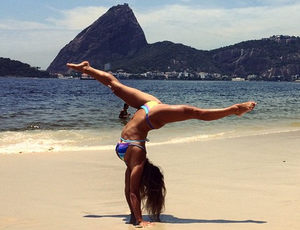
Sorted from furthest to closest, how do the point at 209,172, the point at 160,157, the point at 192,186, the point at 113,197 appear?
the point at 160,157
the point at 209,172
the point at 192,186
the point at 113,197

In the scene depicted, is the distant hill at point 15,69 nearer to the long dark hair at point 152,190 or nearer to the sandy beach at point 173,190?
the sandy beach at point 173,190

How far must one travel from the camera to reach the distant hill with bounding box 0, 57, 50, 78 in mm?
176262

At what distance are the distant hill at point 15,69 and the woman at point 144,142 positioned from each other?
181 metres

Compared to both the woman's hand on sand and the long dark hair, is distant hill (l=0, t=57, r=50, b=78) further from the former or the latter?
the woman's hand on sand

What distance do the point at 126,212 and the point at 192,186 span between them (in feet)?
4.76

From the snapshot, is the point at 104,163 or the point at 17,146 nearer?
the point at 104,163

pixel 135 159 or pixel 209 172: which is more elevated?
pixel 135 159

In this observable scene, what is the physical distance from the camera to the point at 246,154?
8.99 m

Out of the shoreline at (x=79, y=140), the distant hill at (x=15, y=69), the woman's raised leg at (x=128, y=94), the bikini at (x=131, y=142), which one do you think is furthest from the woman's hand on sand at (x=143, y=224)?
the distant hill at (x=15, y=69)

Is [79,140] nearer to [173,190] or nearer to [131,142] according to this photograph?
[173,190]

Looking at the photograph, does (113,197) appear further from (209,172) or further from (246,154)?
(246,154)

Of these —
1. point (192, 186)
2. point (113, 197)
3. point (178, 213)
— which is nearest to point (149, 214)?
point (178, 213)

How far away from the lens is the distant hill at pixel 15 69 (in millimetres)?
176262

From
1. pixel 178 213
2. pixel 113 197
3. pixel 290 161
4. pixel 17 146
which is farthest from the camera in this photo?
pixel 17 146
